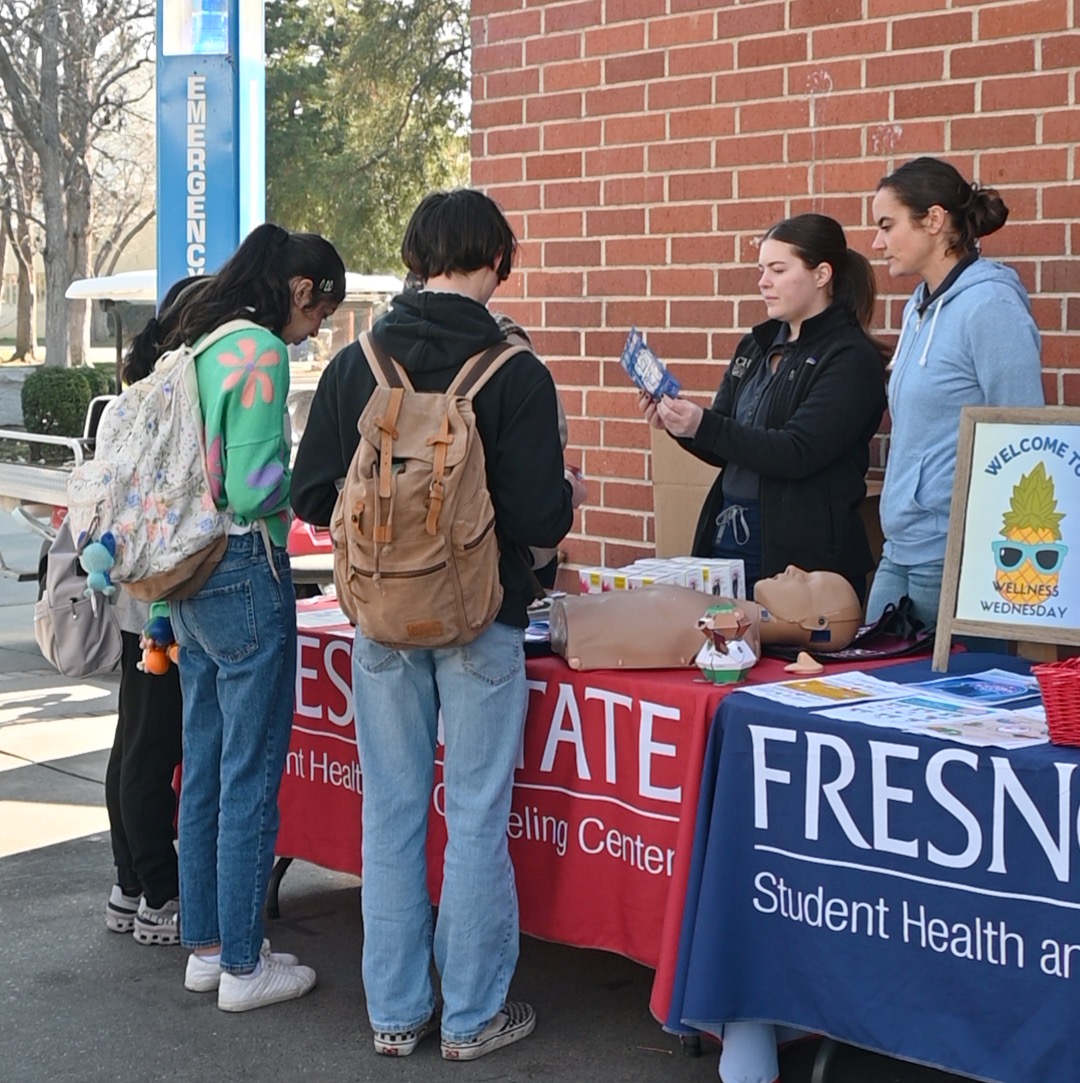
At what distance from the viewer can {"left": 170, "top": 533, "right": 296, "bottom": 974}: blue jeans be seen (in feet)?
12.8

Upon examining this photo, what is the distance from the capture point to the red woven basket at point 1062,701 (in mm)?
2969

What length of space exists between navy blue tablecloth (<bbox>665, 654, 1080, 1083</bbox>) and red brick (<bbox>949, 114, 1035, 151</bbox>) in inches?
76.0

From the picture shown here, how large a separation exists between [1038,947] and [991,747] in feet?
1.18

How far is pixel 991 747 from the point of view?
9.91 feet

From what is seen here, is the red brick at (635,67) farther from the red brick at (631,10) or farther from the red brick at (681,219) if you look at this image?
the red brick at (681,219)

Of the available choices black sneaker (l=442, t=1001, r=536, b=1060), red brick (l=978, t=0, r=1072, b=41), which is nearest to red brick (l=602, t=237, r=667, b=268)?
red brick (l=978, t=0, r=1072, b=41)

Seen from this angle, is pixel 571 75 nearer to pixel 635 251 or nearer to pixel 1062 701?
pixel 635 251

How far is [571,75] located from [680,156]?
56 centimetres

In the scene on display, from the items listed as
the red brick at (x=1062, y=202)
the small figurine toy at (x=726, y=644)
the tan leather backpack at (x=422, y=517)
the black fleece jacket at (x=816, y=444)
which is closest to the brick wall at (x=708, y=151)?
the red brick at (x=1062, y=202)

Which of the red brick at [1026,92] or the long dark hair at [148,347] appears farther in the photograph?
the red brick at [1026,92]

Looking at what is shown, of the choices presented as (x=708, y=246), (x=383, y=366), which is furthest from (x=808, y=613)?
(x=708, y=246)

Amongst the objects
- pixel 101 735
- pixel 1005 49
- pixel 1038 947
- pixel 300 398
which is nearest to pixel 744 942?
pixel 1038 947

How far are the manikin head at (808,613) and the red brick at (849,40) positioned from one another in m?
1.74

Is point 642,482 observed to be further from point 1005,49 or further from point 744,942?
point 744,942
